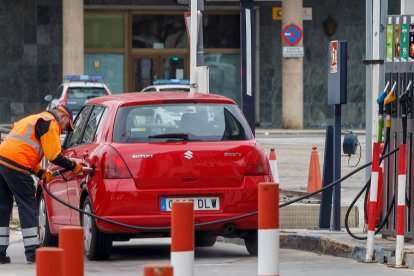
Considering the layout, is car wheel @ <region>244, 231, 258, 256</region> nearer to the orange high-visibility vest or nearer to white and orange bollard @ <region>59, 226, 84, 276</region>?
the orange high-visibility vest

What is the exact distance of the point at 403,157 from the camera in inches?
476

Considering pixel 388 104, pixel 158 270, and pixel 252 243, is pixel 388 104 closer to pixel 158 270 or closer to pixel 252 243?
pixel 252 243

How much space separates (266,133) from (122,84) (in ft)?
22.7

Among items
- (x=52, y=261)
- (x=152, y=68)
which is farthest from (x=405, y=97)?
(x=152, y=68)

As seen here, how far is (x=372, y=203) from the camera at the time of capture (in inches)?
493

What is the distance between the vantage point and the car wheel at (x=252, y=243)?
13633 mm

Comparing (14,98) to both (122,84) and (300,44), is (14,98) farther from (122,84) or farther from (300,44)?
(300,44)

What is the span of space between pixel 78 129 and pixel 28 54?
3319 cm

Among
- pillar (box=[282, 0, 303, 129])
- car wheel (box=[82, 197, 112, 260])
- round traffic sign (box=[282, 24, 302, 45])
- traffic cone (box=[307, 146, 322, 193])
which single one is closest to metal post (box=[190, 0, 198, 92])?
traffic cone (box=[307, 146, 322, 193])

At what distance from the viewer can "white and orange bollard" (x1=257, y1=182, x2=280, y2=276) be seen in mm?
8750

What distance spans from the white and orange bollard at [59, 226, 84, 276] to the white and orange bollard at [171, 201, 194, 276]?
50.9 inches

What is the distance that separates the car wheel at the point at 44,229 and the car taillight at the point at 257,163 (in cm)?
249

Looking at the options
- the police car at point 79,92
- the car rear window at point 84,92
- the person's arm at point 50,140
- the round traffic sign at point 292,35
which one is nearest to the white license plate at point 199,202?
the person's arm at point 50,140

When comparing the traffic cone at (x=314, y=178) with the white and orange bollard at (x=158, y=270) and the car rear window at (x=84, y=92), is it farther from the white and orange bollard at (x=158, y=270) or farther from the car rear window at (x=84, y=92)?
the car rear window at (x=84, y=92)
